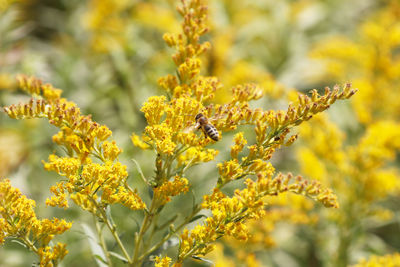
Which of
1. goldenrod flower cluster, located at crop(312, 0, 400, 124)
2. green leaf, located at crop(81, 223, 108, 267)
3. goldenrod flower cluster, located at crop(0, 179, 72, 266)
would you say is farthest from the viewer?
goldenrod flower cluster, located at crop(312, 0, 400, 124)

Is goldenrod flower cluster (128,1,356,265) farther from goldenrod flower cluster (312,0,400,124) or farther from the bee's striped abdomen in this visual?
goldenrod flower cluster (312,0,400,124)

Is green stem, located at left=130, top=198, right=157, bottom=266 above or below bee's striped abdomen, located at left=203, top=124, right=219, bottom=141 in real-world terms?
below

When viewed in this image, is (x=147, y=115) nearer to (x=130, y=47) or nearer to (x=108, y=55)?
(x=130, y=47)

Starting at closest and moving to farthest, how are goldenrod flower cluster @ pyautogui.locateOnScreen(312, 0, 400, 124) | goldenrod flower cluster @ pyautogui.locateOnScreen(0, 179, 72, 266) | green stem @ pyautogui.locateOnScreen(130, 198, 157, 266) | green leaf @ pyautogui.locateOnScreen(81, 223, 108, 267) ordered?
1. goldenrod flower cluster @ pyautogui.locateOnScreen(0, 179, 72, 266)
2. green stem @ pyautogui.locateOnScreen(130, 198, 157, 266)
3. green leaf @ pyautogui.locateOnScreen(81, 223, 108, 267)
4. goldenrod flower cluster @ pyautogui.locateOnScreen(312, 0, 400, 124)

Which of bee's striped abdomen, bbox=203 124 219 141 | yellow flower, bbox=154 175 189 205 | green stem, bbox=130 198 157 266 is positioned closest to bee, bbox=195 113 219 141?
bee's striped abdomen, bbox=203 124 219 141

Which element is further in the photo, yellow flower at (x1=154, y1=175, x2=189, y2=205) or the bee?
the bee

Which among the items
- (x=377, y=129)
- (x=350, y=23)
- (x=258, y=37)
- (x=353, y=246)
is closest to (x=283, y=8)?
(x=258, y=37)

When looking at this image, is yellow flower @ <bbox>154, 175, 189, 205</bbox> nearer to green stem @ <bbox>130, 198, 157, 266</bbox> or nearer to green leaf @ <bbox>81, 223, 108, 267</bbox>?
green stem @ <bbox>130, 198, 157, 266</bbox>

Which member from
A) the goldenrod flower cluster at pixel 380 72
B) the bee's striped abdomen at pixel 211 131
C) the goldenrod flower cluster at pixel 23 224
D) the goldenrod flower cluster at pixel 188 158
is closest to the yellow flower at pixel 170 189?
the goldenrod flower cluster at pixel 188 158

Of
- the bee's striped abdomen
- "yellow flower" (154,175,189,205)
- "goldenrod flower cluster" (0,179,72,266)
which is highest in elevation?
the bee's striped abdomen
